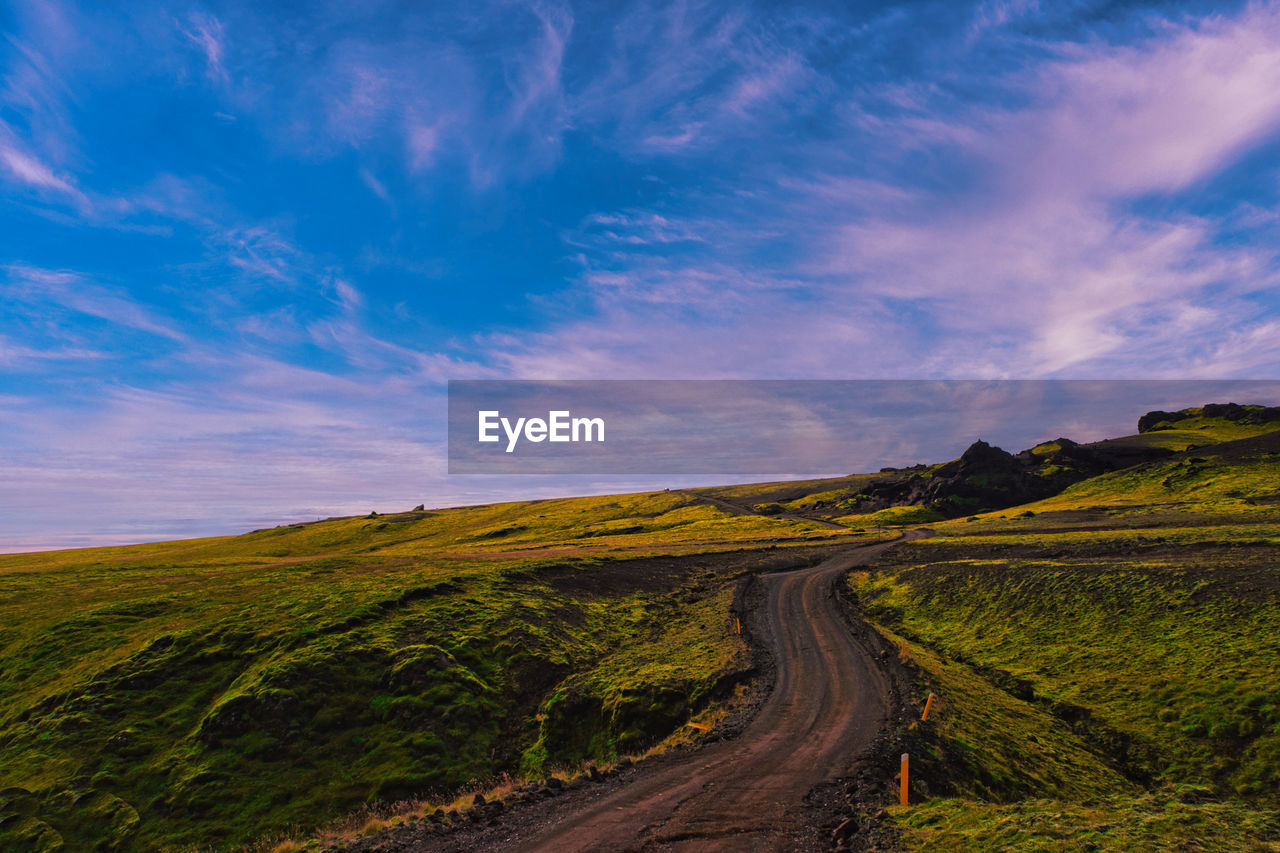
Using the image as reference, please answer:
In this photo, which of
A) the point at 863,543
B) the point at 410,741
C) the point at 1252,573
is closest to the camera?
the point at 410,741

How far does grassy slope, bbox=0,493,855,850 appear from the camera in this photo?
2325 cm

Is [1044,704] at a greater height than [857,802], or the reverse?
[857,802]

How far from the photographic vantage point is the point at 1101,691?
2803 centimetres

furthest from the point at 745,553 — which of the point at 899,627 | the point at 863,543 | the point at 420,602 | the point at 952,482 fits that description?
the point at 952,482

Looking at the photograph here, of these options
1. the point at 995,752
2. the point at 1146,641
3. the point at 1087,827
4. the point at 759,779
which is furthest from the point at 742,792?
the point at 1146,641

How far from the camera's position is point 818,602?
1981 inches

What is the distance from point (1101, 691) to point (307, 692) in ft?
142

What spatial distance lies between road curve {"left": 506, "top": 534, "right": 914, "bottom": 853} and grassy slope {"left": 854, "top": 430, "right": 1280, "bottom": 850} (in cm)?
322

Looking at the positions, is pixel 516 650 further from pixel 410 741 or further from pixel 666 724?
pixel 666 724

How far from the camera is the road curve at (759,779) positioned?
15.4 meters

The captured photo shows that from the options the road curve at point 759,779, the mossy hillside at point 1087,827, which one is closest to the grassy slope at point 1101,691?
the mossy hillside at point 1087,827

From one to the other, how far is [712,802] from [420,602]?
109 ft

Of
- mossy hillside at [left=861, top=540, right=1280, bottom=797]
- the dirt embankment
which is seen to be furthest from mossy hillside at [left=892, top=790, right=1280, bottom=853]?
mossy hillside at [left=861, top=540, right=1280, bottom=797]

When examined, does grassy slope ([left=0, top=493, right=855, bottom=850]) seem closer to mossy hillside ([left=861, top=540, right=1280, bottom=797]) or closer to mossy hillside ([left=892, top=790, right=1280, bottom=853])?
mossy hillside ([left=892, top=790, right=1280, bottom=853])
